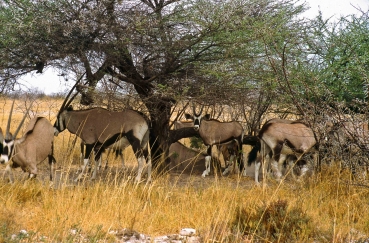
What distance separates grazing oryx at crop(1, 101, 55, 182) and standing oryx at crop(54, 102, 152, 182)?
3.79 ft

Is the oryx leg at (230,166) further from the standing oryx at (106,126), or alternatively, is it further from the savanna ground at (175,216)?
the savanna ground at (175,216)

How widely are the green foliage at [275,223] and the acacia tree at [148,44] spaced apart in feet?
11.0

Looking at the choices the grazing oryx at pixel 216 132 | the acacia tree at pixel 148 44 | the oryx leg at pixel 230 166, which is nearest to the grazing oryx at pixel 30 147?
the acacia tree at pixel 148 44

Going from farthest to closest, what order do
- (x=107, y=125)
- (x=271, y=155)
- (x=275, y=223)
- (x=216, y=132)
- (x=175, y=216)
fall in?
(x=216, y=132), (x=271, y=155), (x=107, y=125), (x=175, y=216), (x=275, y=223)

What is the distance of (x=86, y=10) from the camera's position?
8.53 meters

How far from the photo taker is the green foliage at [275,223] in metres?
5.40

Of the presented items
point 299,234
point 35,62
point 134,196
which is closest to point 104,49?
point 35,62

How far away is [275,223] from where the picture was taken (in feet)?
18.1

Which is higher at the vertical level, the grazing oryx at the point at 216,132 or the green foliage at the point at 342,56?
the green foliage at the point at 342,56

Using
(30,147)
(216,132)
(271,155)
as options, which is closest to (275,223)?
(30,147)

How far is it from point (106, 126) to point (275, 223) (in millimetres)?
4611

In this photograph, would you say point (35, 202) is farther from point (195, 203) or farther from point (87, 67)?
point (87, 67)

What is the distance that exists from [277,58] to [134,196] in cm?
469

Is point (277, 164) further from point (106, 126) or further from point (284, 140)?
point (106, 126)
